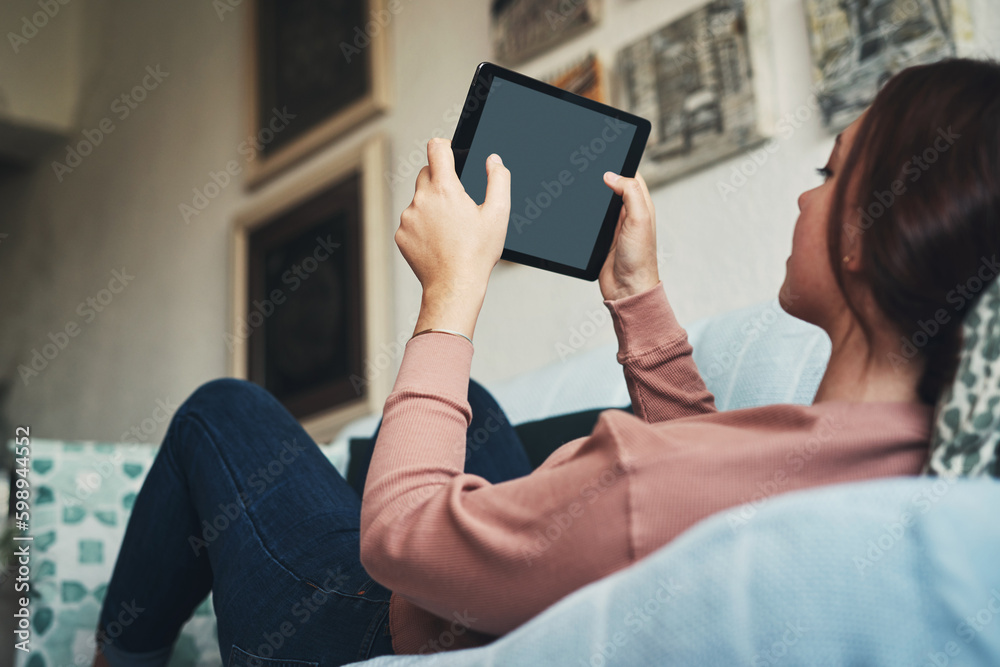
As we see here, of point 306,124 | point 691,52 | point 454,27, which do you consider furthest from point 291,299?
point 691,52

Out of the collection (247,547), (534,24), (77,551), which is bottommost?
(77,551)

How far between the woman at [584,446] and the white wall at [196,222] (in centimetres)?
72

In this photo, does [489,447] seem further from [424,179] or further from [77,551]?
[77,551]

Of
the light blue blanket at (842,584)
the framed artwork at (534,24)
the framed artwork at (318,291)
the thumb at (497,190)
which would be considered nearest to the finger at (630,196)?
the thumb at (497,190)

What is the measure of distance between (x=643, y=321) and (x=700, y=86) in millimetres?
801

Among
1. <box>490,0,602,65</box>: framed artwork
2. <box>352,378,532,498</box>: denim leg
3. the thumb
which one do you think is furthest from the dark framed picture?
the thumb

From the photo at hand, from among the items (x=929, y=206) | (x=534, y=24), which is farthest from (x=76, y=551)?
(x=534, y=24)

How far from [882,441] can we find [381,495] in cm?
36

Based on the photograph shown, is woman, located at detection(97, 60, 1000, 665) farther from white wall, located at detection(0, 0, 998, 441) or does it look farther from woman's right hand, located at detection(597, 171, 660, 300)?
white wall, located at detection(0, 0, 998, 441)

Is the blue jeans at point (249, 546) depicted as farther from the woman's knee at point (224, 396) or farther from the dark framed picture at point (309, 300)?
the dark framed picture at point (309, 300)

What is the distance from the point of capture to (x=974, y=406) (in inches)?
22.3

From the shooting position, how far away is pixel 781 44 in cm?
153

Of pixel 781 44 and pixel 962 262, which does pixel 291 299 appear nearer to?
pixel 781 44

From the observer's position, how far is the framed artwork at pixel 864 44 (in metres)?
1.30
